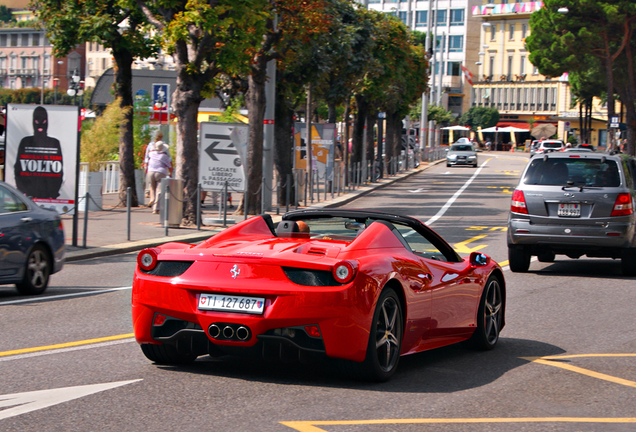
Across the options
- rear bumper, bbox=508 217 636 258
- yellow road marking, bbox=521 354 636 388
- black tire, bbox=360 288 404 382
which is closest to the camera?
black tire, bbox=360 288 404 382

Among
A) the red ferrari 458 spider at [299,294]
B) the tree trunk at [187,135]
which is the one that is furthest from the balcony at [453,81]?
the red ferrari 458 spider at [299,294]

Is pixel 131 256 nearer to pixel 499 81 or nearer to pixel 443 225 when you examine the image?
pixel 443 225

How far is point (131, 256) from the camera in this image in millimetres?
16094

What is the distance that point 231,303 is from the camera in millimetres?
6090

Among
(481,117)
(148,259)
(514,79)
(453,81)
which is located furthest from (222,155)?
(453,81)

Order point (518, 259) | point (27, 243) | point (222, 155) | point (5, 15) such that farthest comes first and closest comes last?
point (5, 15) → point (222, 155) → point (518, 259) → point (27, 243)

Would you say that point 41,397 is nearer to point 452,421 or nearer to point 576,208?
point 452,421

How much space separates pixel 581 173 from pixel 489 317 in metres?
6.39

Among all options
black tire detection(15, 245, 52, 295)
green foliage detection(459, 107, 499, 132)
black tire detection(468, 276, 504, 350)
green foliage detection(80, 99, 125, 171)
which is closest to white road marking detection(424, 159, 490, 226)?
green foliage detection(80, 99, 125, 171)

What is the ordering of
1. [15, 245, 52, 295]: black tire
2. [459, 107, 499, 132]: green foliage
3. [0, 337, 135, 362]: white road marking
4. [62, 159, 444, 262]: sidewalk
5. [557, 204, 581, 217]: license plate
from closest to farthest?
1. [0, 337, 135, 362]: white road marking
2. [15, 245, 52, 295]: black tire
3. [557, 204, 581, 217]: license plate
4. [62, 159, 444, 262]: sidewalk
5. [459, 107, 499, 132]: green foliage

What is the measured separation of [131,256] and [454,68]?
397 ft

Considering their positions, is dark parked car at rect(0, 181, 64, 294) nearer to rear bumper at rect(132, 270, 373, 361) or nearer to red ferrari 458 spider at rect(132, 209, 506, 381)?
red ferrari 458 spider at rect(132, 209, 506, 381)

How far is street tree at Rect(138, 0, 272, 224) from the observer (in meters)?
19.1

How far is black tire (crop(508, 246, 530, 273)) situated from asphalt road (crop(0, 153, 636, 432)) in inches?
132
